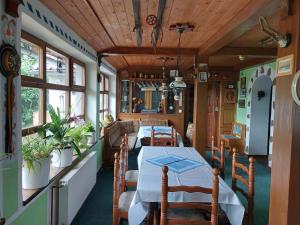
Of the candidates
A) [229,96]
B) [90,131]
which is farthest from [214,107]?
[90,131]

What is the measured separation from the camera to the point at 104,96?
665 cm

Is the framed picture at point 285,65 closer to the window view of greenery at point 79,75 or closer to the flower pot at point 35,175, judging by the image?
the flower pot at point 35,175

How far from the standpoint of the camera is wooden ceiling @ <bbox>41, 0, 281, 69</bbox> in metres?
2.22

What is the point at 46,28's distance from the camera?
7.53 feet

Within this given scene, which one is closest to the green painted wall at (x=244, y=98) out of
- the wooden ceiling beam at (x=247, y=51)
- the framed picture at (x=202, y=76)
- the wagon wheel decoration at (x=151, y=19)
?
the wooden ceiling beam at (x=247, y=51)

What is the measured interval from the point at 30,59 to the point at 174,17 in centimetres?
159

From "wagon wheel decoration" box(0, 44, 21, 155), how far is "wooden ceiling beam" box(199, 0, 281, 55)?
1900mm

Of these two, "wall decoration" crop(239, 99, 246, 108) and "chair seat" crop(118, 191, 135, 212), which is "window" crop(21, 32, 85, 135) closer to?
"chair seat" crop(118, 191, 135, 212)

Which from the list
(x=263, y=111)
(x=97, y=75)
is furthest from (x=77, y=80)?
(x=263, y=111)

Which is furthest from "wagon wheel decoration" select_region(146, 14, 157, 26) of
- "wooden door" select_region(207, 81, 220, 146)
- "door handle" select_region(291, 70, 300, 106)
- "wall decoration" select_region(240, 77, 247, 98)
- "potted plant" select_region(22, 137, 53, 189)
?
"wooden door" select_region(207, 81, 220, 146)

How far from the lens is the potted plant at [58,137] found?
101 inches

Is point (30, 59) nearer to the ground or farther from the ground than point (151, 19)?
nearer to the ground

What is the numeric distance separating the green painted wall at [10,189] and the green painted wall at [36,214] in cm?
14

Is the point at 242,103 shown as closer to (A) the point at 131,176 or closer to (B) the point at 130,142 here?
(B) the point at 130,142
